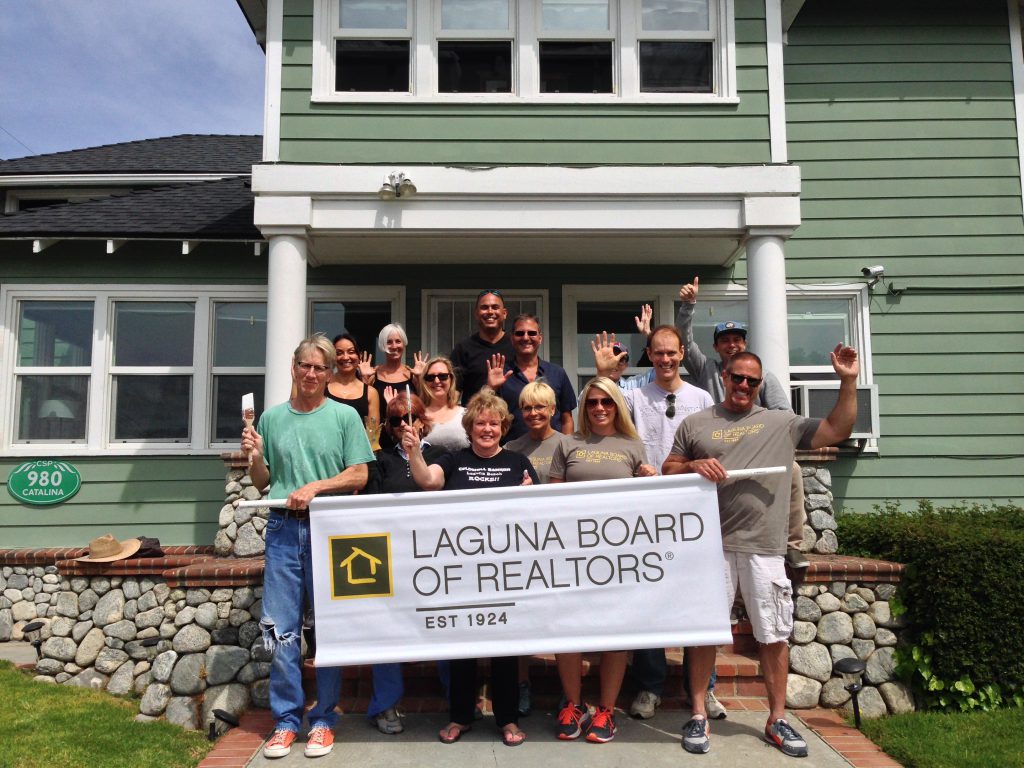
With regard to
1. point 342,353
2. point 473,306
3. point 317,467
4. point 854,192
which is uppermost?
point 854,192

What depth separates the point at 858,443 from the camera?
691 cm

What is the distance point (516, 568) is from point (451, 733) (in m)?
0.86

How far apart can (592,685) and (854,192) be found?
5.45 meters

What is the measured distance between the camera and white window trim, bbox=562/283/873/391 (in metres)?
7.20

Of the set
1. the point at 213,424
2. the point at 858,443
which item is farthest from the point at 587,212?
the point at 213,424

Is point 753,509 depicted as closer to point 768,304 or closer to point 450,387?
point 450,387

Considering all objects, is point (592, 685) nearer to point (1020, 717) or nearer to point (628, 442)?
point (628, 442)

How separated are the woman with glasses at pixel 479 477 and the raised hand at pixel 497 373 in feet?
1.98

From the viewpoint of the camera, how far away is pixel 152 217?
23.3ft

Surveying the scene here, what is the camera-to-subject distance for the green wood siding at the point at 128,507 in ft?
22.4

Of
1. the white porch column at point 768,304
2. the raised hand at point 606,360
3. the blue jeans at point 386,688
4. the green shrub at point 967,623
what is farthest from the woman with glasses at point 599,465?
the white porch column at point 768,304

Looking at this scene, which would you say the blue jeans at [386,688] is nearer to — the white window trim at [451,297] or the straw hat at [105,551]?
the straw hat at [105,551]

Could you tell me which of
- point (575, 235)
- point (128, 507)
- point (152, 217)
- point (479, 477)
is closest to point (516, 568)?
point (479, 477)

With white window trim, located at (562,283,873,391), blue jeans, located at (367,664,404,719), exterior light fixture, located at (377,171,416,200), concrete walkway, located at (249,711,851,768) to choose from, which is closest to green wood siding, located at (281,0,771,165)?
exterior light fixture, located at (377,171,416,200)
